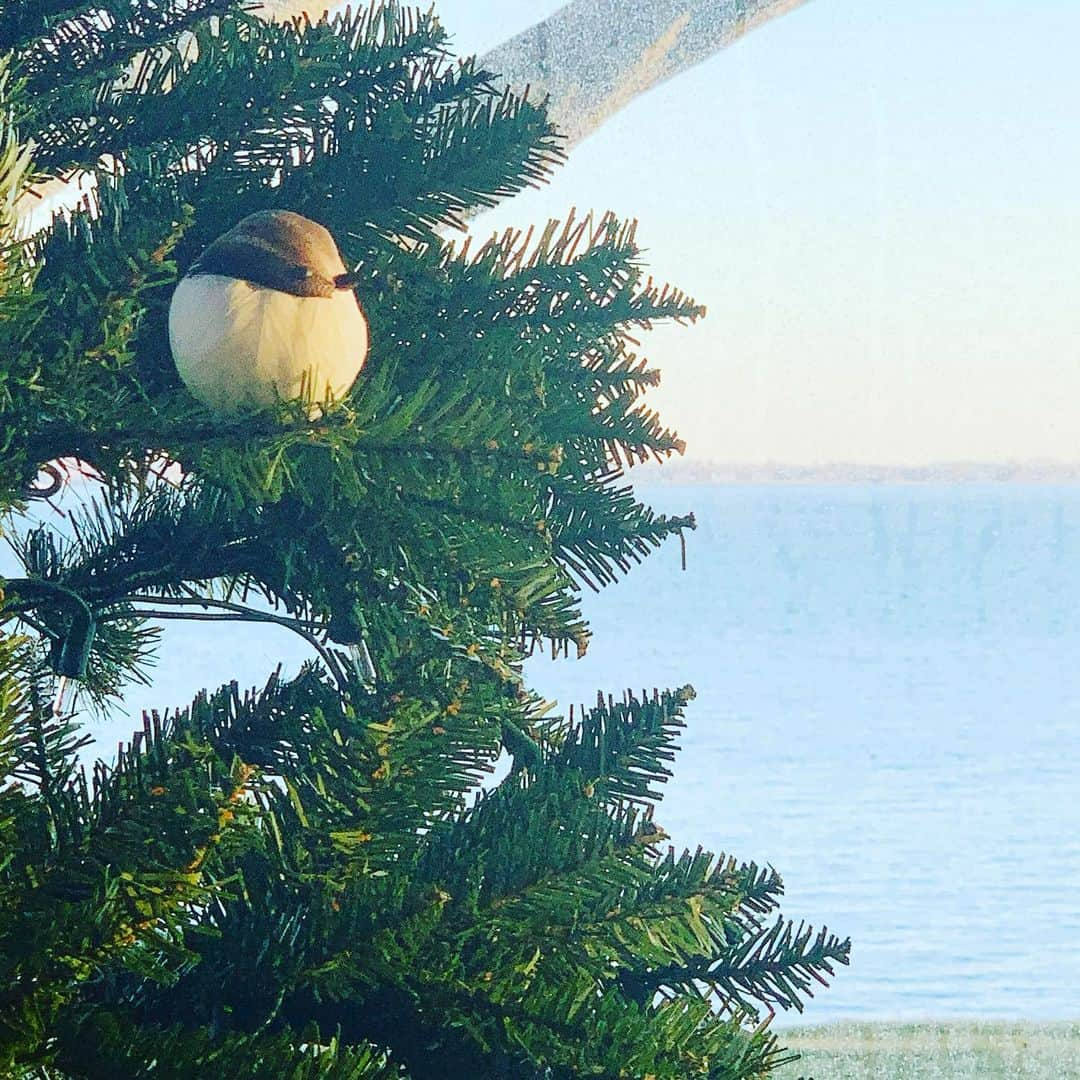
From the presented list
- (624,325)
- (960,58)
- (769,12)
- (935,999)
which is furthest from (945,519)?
(624,325)

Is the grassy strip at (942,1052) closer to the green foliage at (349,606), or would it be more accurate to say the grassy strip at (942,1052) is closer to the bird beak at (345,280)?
the green foliage at (349,606)

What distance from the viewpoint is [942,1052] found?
3.78 feet

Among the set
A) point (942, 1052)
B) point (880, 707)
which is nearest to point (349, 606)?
point (942, 1052)

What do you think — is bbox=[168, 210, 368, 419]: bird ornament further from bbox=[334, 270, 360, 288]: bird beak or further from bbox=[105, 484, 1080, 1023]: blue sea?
bbox=[105, 484, 1080, 1023]: blue sea

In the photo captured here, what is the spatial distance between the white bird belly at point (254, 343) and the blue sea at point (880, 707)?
0.43 ft

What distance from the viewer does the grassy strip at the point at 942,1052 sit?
114 centimetres

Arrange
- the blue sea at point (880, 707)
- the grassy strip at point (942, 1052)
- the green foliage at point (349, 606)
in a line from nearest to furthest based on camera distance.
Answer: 1. the green foliage at point (349, 606)
2. the grassy strip at point (942, 1052)
3. the blue sea at point (880, 707)

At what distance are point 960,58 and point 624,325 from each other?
9.97 ft

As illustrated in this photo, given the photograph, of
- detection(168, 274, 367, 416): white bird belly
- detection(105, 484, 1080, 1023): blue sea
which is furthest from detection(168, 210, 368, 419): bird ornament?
detection(105, 484, 1080, 1023): blue sea

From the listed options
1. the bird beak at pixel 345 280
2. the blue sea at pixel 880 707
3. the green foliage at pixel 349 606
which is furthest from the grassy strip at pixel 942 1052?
the bird beak at pixel 345 280

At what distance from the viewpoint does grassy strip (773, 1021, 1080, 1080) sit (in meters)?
1.14

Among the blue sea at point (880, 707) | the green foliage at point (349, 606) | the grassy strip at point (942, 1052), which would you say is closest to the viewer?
the green foliage at point (349, 606)

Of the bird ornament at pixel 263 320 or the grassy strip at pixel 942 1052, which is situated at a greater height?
the bird ornament at pixel 263 320

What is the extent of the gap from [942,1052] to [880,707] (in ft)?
10.3
